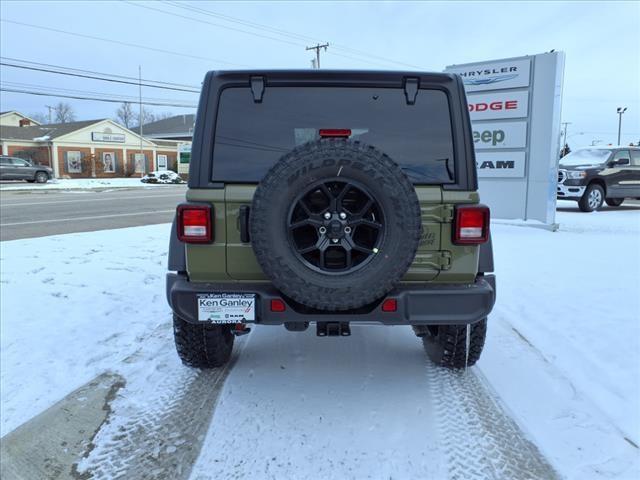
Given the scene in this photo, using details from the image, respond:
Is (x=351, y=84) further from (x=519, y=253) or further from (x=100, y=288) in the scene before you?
(x=519, y=253)

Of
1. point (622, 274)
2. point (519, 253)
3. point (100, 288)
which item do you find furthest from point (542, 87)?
point (100, 288)

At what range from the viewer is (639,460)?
260 centimetres

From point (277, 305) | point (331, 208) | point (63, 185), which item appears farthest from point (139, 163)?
point (331, 208)

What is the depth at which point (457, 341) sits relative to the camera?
3463 mm

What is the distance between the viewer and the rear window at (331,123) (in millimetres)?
3018

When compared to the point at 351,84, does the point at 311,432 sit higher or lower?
lower

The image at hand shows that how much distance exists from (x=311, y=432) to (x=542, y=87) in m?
9.19

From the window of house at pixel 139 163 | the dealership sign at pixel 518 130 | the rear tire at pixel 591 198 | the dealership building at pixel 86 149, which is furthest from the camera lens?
the window of house at pixel 139 163

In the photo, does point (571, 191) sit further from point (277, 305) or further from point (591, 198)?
point (277, 305)

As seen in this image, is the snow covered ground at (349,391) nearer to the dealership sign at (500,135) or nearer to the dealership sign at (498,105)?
the dealership sign at (500,135)

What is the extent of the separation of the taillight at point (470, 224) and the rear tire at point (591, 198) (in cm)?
1232

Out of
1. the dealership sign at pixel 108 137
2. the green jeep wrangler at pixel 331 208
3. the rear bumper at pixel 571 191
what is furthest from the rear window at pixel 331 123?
the dealership sign at pixel 108 137

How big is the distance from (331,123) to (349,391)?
173 cm

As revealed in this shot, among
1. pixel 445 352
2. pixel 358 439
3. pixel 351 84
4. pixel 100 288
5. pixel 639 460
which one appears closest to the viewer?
pixel 639 460
